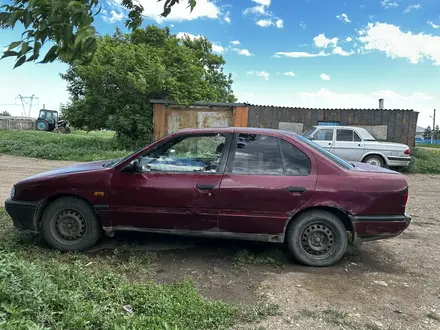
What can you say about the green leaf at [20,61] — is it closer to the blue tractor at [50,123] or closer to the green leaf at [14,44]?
the green leaf at [14,44]

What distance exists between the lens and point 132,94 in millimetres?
16438

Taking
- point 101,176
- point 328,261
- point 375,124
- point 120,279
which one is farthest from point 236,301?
point 375,124

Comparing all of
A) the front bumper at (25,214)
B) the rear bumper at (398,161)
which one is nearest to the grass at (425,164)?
the rear bumper at (398,161)

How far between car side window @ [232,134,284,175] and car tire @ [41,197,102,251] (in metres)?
1.93

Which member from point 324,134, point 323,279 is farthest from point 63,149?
point 323,279

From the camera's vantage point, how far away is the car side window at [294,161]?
432 cm

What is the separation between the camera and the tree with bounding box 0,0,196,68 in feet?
6.18

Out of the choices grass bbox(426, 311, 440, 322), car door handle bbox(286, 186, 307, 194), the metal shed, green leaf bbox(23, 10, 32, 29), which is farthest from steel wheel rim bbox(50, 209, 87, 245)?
the metal shed

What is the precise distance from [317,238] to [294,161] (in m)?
0.97

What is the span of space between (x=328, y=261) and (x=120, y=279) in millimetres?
2433

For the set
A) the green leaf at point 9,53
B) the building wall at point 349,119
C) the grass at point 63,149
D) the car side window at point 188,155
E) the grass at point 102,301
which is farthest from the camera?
the building wall at point 349,119

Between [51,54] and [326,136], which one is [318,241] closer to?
[51,54]

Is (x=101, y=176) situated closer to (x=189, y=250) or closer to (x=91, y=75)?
(x=189, y=250)

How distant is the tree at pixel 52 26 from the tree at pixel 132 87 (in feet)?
45.0
